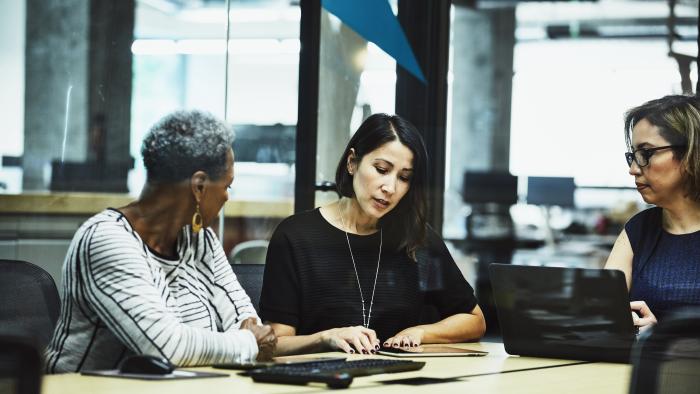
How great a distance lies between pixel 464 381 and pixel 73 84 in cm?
267

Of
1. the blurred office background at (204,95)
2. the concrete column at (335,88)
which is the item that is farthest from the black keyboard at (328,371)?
the concrete column at (335,88)

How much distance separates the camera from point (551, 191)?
6.57 meters

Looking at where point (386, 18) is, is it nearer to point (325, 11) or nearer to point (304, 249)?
point (325, 11)

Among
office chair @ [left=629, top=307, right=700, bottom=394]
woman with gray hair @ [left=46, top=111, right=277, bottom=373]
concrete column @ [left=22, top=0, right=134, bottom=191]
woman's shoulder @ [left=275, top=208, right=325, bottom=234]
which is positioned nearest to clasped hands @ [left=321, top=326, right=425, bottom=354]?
woman with gray hair @ [left=46, top=111, right=277, bottom=373]

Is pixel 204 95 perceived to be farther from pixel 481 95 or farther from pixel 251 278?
pixel 481 95

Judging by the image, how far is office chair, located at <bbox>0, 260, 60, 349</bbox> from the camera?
2.76 m

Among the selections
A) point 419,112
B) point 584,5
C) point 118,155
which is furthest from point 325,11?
point 584,5

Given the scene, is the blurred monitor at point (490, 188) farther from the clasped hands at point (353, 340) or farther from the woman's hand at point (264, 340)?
the woman's hand at point (264, 340)

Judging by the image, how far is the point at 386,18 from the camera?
15.4 ft

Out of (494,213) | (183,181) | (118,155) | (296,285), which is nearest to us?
(183,181)

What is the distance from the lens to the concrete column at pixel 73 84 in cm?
446

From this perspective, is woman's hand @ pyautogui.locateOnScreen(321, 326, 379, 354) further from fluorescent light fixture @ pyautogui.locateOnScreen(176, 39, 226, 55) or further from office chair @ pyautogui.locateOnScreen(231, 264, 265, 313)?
fluorescent light fixture @ pyautogui.locateOnScreen(176, 39, 226, 55)

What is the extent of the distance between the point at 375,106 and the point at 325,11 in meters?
0.46

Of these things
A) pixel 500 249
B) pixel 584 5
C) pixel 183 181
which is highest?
pixel 584 5
